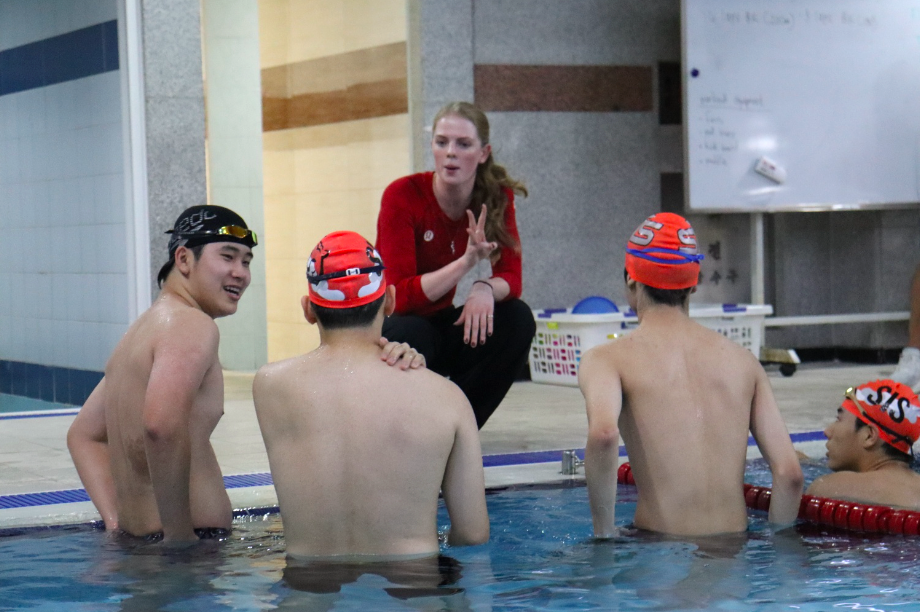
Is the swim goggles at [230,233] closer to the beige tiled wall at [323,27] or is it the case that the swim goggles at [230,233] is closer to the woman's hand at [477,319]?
the woman's hand at [477,319]

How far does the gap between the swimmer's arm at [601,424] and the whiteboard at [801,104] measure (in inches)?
234

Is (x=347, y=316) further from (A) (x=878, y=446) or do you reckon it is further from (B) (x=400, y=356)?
(A) (x=878, y=446)

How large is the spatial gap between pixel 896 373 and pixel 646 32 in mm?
3644


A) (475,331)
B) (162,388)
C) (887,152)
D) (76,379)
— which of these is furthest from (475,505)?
(887,152)

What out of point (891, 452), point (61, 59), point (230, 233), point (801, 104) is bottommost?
point (891, 452)

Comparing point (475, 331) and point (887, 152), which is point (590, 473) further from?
point (887, 152)

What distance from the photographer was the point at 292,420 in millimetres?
2947

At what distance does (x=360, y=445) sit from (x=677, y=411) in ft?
3.09

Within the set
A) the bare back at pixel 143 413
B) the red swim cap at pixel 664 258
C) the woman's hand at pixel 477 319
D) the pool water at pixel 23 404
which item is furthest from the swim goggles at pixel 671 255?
the pool water at pixel 23 404

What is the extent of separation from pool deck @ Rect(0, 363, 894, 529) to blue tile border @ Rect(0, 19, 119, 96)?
2.30 meters

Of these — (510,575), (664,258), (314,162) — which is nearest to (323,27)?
(314,162)

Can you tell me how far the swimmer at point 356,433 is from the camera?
2916mm

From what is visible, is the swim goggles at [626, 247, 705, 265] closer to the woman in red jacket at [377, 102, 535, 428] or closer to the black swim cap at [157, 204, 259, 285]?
the black swim cap at [157, 204, 259, 285]

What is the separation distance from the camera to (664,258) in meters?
3.43
